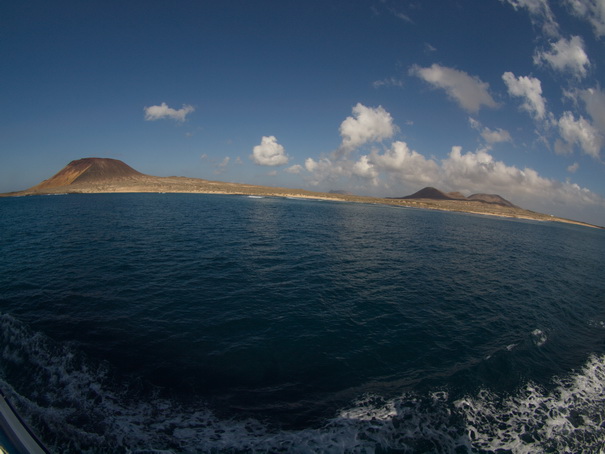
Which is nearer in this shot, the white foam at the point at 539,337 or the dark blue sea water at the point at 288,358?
the dark blue sea water at the point at 288,358

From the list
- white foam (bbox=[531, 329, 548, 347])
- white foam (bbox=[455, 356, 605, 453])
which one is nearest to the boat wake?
white foam (bbox=[455, 356, 605, 453])

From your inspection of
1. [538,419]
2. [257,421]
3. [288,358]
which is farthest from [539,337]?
[257,421]

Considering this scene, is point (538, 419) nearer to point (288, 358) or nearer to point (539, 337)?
point (539, 337)

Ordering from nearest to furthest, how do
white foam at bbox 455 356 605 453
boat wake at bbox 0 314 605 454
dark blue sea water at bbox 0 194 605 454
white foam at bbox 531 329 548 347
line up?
boat wake at bbox 0 314 605 454
dark blue sea water at bbox 0 194 605 454
white foam at bbox 455 356 605 453
white foam at bbox 531 329 548 347

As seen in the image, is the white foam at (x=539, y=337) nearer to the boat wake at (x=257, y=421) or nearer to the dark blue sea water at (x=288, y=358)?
the dark blue sea water at (x=288, y=358)

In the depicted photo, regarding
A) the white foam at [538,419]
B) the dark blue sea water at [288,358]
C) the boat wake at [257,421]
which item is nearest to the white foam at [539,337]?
the dark blue sea water at [288,358]

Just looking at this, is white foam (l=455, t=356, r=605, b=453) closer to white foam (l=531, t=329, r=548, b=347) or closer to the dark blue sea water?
the dark blue sea water

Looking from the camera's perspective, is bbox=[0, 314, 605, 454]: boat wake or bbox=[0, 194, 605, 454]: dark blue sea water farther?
bbox=[0, 194, 605, 454]: dark blue sea water

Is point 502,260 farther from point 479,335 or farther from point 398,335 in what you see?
point 398,335
